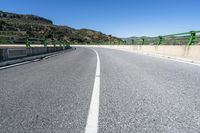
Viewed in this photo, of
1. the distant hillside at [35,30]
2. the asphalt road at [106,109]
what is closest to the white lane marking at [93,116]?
the asphalt road at [106,109]

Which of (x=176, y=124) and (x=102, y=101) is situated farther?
(x=102, y=101)

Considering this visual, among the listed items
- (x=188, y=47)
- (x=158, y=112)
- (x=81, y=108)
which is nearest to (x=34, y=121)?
(x=81, y=108)

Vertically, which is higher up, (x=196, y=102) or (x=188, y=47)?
(x=188, y=47)

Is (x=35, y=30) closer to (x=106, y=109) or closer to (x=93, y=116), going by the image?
(x=106, y=109)

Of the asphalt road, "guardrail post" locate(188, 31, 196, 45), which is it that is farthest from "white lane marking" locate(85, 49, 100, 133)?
"guardrail post" locate(188, 31, 196, 45)

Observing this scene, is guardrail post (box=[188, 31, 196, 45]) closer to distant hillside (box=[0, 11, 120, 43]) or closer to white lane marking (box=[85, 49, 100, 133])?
white lane marking (box=[85, 49, 100, 133])

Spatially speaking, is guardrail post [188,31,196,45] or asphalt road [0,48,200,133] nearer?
asphalt road [0,48,200,133]

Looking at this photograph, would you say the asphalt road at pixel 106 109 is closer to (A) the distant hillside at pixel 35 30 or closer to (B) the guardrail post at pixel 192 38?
(B) the guardrail post at pixel 192 38

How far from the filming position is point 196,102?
3061 millimetres

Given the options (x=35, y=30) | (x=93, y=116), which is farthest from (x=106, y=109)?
(x=35, y=30)

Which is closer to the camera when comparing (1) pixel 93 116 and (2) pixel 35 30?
(1) pixel 93 116

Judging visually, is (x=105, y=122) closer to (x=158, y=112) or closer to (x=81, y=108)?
(x=81, y=108)

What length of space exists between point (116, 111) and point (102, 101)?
1.78ft

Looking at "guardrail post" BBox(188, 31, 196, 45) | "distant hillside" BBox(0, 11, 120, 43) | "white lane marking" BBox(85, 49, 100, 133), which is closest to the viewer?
"white lane marking" BBox(85, 49, 100, 133)
